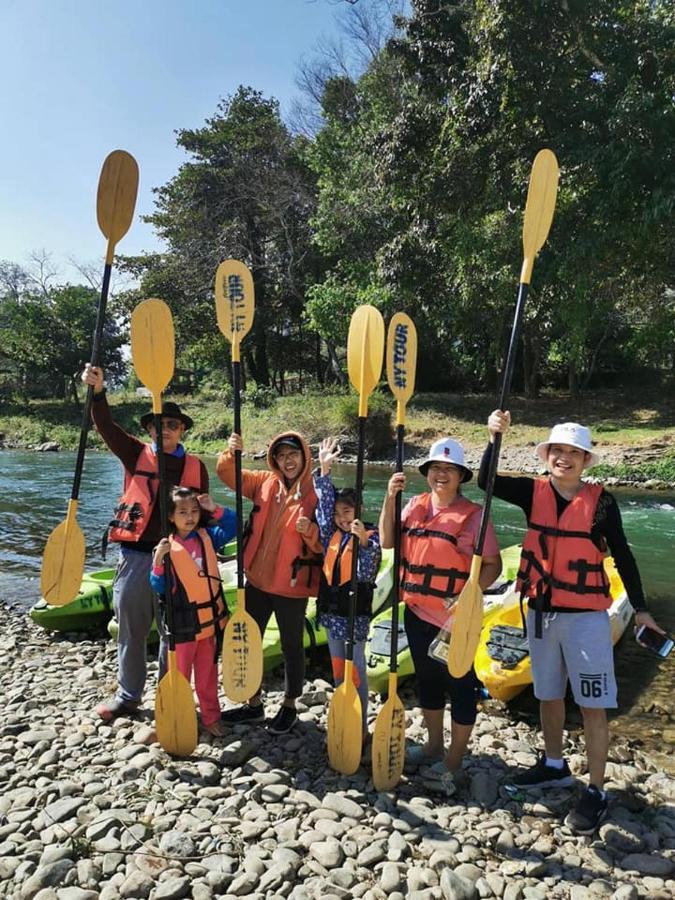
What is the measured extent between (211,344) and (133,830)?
23273 mm

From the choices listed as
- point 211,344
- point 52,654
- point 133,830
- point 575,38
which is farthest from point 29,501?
point 211,344

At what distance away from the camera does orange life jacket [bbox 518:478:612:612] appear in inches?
96.8

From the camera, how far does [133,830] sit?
2.29 metres

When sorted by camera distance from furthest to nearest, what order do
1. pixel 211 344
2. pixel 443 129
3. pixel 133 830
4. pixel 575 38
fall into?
1. pixel 211 344
2. pixel 443 129
3. pixel 575 38
4. pixel 133 830

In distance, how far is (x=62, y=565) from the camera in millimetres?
A: 3127

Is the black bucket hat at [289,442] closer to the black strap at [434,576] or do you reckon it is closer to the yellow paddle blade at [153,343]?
the yellow paddle blade at [153,343]

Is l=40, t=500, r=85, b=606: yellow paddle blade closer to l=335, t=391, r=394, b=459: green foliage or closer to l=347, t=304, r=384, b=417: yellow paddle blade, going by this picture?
l=347, t=304, r=384, b=417: yellow paddle blade

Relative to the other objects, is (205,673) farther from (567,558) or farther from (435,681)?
(567,558)

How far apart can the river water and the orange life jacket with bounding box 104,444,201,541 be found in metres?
2.57

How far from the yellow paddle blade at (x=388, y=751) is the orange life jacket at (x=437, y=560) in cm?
50

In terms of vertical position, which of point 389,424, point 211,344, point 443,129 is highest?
point 443,129

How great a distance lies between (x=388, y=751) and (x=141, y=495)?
1.62m

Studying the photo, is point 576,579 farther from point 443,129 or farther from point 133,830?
point 443,129

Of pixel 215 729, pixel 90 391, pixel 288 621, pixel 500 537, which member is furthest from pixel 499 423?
pixel 500 537
